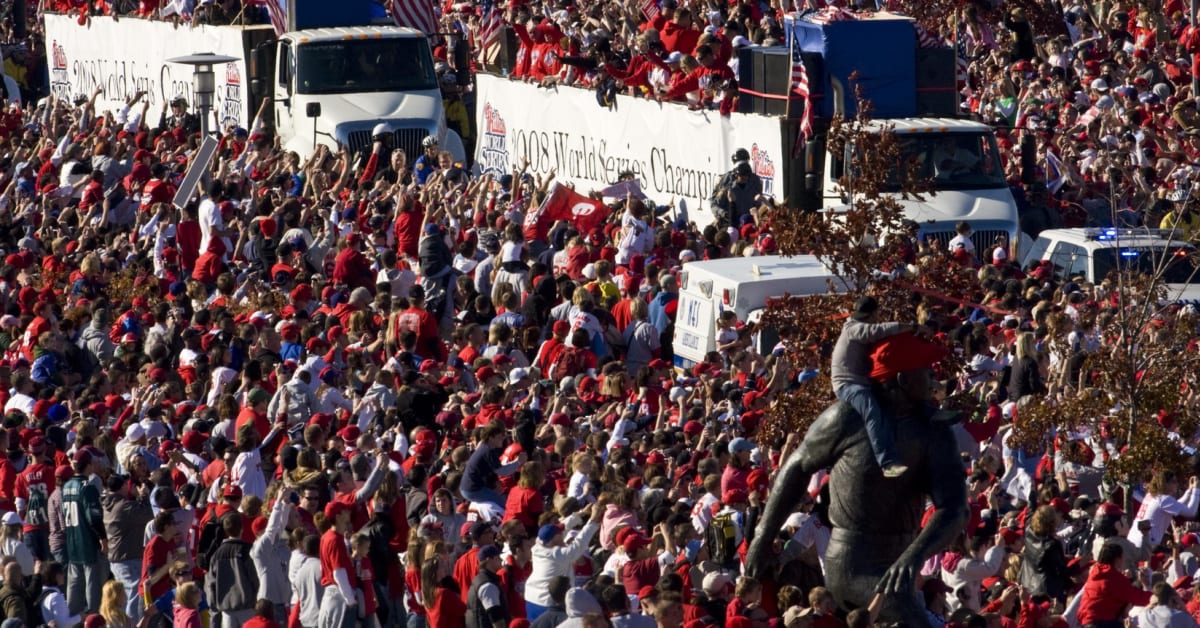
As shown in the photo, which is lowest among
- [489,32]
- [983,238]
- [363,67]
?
[983,238]

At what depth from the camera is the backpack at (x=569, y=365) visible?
20984 mm

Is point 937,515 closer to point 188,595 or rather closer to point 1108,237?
point 188,595

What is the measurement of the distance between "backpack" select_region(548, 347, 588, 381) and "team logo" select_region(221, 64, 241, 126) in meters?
14.6

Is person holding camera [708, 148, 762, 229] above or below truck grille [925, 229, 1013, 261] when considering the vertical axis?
above

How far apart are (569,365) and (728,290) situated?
1356 mm

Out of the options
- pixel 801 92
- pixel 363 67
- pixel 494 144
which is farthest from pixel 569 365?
pixel 363 67

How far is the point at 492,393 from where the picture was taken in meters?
19.4

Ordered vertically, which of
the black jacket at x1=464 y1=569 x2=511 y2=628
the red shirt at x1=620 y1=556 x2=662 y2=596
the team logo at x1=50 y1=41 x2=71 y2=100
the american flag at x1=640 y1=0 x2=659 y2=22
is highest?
the american flag at x1=640 y1=0 x2=659 y2=22

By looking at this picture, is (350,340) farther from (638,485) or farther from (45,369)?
(638,485)

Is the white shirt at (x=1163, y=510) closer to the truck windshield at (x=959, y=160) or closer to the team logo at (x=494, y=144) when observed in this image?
the truck windshield at (x=959, y=160)

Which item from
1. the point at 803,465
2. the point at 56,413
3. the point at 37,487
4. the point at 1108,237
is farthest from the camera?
the point at 1108,237

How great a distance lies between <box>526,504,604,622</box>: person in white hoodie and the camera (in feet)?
50.3

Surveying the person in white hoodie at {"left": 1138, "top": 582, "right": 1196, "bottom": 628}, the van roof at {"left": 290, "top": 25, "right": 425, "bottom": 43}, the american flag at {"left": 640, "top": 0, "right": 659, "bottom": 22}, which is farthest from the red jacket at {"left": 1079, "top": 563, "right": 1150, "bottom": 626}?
the van roof at {"left": 290, "top": 25, "right": 425, "bottom": 43}

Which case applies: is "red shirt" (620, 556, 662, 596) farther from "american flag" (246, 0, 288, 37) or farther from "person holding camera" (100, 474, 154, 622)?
"american flag" (246, 0, 288, 37)
